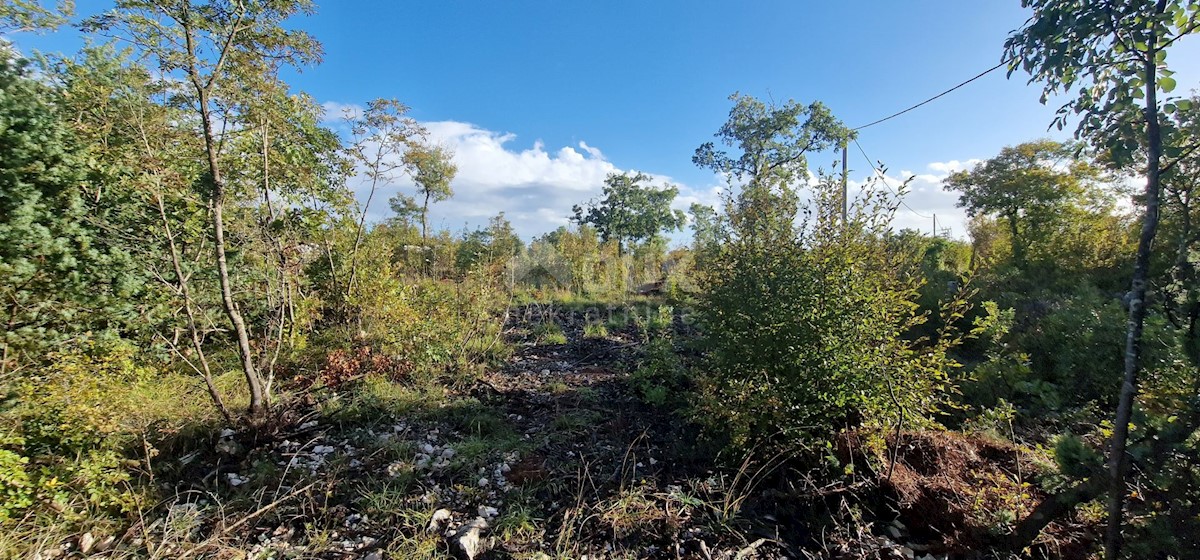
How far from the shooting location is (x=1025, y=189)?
9.27m

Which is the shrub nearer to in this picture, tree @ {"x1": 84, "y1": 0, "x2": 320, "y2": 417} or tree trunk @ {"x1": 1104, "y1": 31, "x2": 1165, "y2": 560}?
tree trunk @ {"x1": 1104, "y1": 31, "x2": 1165, "y2": 560}

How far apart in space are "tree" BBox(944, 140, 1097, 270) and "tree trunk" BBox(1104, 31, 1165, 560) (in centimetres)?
821

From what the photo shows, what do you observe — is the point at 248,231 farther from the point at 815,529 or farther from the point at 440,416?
the point at 815,529

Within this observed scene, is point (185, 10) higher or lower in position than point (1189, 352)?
higher

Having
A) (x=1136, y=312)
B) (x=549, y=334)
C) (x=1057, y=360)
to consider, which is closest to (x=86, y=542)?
(x=1136, y=312)

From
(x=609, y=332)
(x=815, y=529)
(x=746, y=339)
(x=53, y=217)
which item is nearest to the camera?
(x=815, y=529)

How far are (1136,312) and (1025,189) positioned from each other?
10373 mm

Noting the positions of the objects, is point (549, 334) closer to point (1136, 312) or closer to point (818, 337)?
point (818, 337)

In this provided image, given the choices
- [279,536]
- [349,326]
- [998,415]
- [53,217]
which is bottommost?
[279,536]

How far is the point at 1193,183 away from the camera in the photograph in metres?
1.65

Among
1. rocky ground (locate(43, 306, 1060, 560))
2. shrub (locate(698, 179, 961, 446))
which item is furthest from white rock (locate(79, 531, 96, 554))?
shrub (locate(698, 179, 961, 446))

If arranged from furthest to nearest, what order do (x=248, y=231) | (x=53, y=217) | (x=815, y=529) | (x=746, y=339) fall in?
1. (x=248, y=231)
2. (x=53, y=217)
3. (x=746, y=339)
4. (x=815, y=529)

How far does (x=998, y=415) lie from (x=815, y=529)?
1.38 m

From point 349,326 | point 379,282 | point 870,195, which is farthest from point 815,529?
point 349,326
